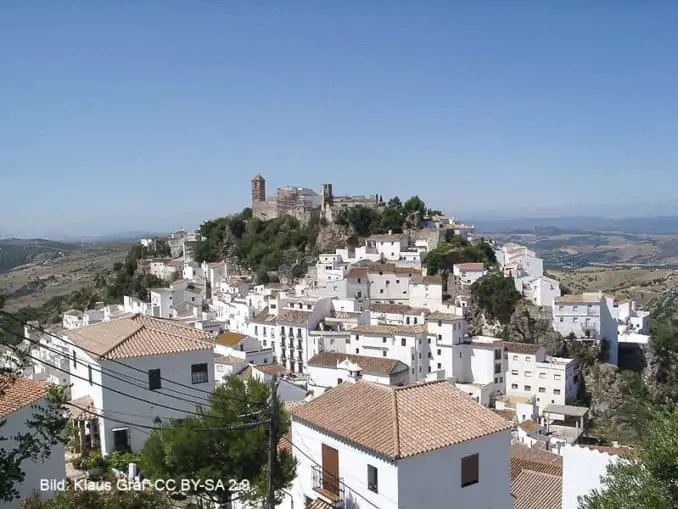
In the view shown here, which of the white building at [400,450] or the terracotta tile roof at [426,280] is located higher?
the white building at [400,450]

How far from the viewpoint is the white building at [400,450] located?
11312 mm

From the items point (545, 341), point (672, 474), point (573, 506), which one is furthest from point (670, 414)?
point (545, 341)

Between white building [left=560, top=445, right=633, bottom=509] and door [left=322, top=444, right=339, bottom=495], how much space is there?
5.08 m

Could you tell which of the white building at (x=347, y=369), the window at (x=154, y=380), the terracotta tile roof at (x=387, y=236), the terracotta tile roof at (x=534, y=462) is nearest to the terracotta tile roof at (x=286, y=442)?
the window at (x=154, y=380)

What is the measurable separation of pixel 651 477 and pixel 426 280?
43.8m

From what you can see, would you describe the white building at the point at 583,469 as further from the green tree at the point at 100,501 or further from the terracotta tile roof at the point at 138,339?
the terracotta tile roof at the point at 138,339

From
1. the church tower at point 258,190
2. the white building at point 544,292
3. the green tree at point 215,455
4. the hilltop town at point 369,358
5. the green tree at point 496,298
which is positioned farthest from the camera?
the church tower at point 258,190

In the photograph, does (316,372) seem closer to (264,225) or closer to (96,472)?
(96,472)

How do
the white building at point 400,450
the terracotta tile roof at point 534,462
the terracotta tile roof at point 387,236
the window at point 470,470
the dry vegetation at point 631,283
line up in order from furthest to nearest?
the dry vegetation at point 631,283
the terracotta tile roof at point 387,236
the terracotta tile roof at point 534,462
the window at point 470,470
the white building at point 400,450

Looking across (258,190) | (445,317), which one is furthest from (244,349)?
(258,190)

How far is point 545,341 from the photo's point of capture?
47.2 metres

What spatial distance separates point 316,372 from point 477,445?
30043mm

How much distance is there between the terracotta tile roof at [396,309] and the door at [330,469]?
35.6 meters

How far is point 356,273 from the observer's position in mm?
55781
